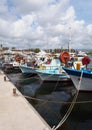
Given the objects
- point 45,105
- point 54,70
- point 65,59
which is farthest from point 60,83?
point 45,105

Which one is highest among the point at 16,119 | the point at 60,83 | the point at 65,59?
the point at 65,59

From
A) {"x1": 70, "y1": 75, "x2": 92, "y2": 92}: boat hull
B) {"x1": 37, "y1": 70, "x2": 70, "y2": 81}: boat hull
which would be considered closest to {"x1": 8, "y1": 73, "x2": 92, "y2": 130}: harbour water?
{"x1": 70, "y1": 75, "x2": 92, "y2": 92}: boat hull

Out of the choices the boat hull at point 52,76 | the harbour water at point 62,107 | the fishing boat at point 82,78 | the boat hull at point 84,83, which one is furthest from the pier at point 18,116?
the boat hull at point 52,76

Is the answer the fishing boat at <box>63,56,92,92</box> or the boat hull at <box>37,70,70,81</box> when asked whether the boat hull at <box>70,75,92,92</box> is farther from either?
the boat hull at <box>37,70,70,81</box>

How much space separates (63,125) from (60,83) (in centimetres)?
1223

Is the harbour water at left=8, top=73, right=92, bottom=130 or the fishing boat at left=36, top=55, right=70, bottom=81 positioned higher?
the fishing boat at left=36, top=55, right=70, bottom=81

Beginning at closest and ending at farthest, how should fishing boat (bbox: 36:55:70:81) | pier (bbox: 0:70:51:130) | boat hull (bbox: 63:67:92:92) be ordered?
1. pier (bbox: 0:70:51:130)
2. boat hull (bbox: 63:67:92:92)
3. fishing boat (bbox: 36:55:70:81)

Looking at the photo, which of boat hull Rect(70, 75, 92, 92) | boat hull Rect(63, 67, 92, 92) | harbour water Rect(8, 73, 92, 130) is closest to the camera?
harbour water Rect(8, 73, 92, 130)

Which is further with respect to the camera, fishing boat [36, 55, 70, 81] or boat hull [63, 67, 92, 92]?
fishing boat [36, 55, 70, 81]

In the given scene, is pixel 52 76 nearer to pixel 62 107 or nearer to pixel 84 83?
pixel 84 83

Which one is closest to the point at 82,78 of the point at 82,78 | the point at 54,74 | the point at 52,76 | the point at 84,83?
the point at 82,78

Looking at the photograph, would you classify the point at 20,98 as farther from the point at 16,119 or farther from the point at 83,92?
the point at 83,92

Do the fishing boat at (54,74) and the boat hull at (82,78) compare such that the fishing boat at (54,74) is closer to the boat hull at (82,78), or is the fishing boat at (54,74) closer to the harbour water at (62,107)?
the harbour water at (62,107)

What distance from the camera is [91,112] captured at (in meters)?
12.9
